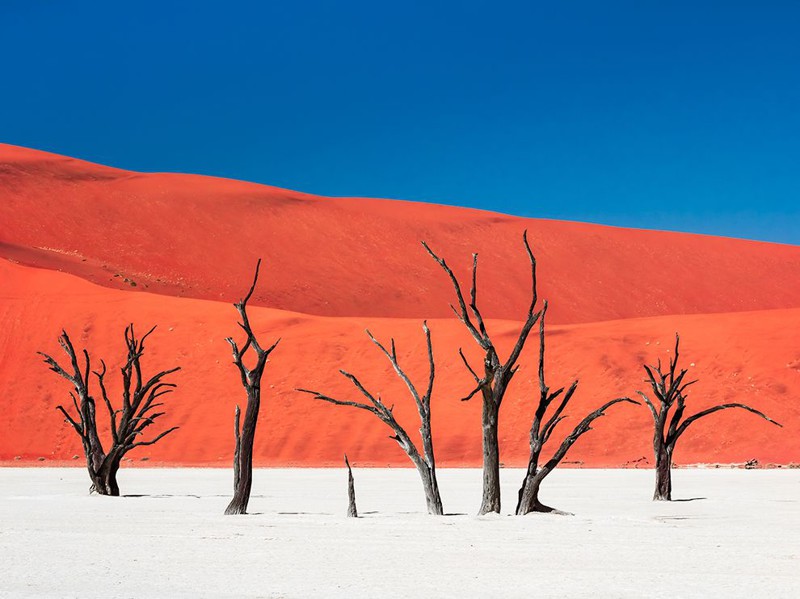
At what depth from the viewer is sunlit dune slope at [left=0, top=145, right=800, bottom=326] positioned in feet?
255

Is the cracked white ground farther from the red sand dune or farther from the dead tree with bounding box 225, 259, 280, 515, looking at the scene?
the red sand dune

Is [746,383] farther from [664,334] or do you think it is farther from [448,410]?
[448,410]

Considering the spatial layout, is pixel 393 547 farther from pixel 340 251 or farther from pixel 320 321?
pixel 340 251

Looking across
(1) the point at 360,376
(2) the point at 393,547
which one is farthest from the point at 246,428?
(1) the point at 360,376

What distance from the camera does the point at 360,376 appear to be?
43438mm

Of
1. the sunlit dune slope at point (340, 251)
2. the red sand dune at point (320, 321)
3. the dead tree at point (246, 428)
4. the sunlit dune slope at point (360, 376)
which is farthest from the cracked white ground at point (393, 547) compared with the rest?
the sunlit dune slope at point (340, 251)

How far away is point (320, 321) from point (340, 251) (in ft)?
137

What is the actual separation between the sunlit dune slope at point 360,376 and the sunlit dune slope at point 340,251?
20.5 meters

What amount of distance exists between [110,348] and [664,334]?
2461 cm

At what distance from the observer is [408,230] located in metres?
98.6

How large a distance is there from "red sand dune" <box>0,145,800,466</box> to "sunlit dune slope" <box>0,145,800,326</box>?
272mm

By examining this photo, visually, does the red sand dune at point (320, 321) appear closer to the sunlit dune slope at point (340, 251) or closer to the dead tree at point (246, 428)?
the sunlit dune slope at point (340, 251)

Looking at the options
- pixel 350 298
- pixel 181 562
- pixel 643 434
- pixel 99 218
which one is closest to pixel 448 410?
pixel 643 434

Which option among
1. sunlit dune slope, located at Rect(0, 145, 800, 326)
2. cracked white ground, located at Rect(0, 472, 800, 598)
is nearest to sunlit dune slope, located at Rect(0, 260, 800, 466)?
cracked white ground, located at Rect(0, 472, 800, 598)
